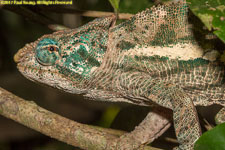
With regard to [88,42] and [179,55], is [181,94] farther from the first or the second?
[88,42]

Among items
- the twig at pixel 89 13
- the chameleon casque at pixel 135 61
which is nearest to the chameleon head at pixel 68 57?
the chameleon casque at pixel 135 61

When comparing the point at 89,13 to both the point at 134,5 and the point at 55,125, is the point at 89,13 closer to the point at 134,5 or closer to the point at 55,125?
the point at 134,5

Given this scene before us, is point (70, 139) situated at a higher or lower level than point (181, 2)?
lower

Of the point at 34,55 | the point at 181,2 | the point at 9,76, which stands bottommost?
the point at 9,76

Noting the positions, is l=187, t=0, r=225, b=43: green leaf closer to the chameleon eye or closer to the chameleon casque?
the chameleon casque

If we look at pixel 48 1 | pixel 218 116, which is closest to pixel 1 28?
pixel 48 1

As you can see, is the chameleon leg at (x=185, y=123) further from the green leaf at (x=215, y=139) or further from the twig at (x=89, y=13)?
the twig at (x=89, y=13)

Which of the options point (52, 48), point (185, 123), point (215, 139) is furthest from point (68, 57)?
point (215, 139)
